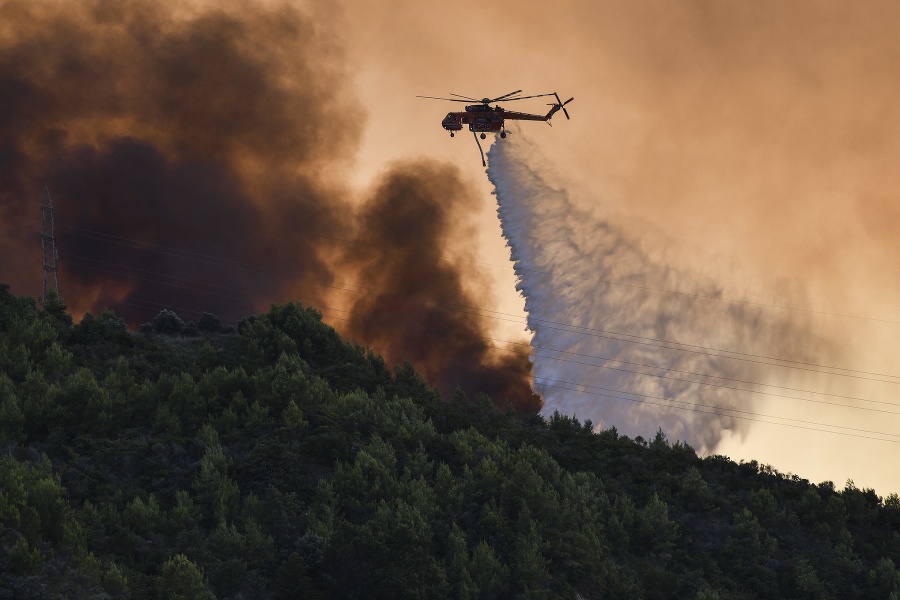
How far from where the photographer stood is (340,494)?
8212 centimetres

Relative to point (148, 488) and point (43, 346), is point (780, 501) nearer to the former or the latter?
point (148, 488)

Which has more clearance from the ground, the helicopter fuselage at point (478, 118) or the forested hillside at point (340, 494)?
the helicopter fuselage at point (478, 118)

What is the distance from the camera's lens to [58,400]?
91.6 meters

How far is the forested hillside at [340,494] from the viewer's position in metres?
72.5

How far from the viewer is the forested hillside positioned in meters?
72.5

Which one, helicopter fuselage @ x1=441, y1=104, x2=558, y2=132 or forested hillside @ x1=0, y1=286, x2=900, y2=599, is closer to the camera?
forested hillside @ x1=0, y1=286, x2=900, y2=599

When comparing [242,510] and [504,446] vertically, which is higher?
[504,446]

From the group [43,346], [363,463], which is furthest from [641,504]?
[43,346]

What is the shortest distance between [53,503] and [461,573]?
2483 cm

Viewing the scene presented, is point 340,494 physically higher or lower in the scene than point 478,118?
lower

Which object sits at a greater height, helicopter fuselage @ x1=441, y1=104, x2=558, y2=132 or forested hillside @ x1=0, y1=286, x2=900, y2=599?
helicopter fuselage @ x1=441, y1=104, x2=558, y2=132

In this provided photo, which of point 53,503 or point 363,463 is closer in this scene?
point 53,503

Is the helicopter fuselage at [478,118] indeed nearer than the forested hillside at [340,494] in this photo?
No

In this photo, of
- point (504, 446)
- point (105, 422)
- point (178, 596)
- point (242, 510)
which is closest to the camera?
point (178, 596)
